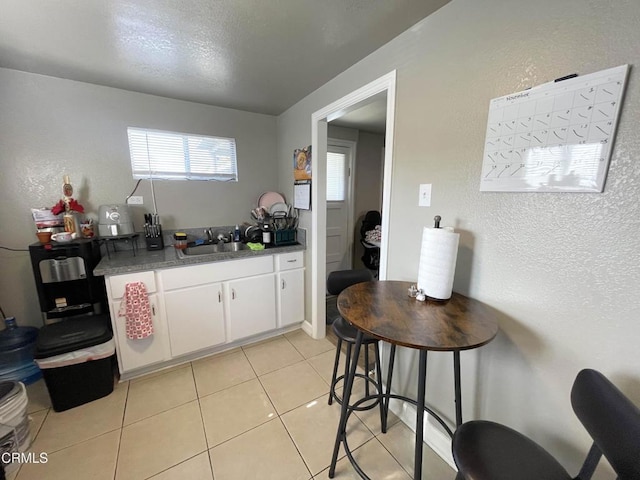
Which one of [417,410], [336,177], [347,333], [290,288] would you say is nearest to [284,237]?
[290,288]

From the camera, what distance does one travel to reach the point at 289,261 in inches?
96.9

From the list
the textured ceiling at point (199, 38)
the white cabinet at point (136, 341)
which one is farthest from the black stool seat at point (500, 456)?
the white cabinet at point (136, 341)

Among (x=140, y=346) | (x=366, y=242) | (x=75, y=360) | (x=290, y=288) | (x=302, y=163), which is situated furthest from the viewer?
(x=366, y=242)

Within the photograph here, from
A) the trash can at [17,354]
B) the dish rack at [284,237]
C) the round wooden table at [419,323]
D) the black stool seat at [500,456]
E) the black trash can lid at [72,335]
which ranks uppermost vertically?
the dish rack at [284,237]

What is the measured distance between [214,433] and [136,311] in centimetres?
98

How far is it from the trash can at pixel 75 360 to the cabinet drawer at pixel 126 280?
25 centimetres

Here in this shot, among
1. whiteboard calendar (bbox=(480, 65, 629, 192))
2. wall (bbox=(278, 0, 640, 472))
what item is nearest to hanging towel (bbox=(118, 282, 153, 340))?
wall (bbox=(278, 0, 640, 472))

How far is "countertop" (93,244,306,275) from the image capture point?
1751 mm

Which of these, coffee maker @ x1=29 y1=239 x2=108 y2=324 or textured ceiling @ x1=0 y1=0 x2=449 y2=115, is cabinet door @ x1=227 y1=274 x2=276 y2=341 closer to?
coffee maker @ x1=29 y1=239 x2=108 y2=324

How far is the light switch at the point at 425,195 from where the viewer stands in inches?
52.7

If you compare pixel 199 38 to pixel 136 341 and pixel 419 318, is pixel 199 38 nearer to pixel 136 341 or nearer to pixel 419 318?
pixel 419 318

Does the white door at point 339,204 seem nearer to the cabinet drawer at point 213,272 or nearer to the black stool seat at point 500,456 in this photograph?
the cabinet drawer at point 213,272

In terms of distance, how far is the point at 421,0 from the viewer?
1.14m

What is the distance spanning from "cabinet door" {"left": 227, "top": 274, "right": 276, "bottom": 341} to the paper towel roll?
1567mm
